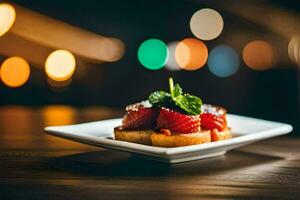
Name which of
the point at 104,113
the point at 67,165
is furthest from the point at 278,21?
the point at 67,165

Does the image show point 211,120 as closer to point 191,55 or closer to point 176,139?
point 176,139

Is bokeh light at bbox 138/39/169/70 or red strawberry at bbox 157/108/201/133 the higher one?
bokeh light at bbox 138/39/169/70

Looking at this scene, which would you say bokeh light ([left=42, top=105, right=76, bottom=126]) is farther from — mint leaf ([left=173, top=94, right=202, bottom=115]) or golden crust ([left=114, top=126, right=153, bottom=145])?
mint leaf ([left=173, top=94, right=202, bottom=115])

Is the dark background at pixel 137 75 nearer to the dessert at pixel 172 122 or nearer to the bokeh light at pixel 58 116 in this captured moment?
the bokeh light at pixel 58 116

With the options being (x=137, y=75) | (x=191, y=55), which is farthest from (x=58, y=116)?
(x=191, y=55)

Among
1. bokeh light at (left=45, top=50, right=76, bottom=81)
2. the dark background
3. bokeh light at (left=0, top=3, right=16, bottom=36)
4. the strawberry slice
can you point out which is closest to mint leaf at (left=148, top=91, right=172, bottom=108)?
the strawberry slice
